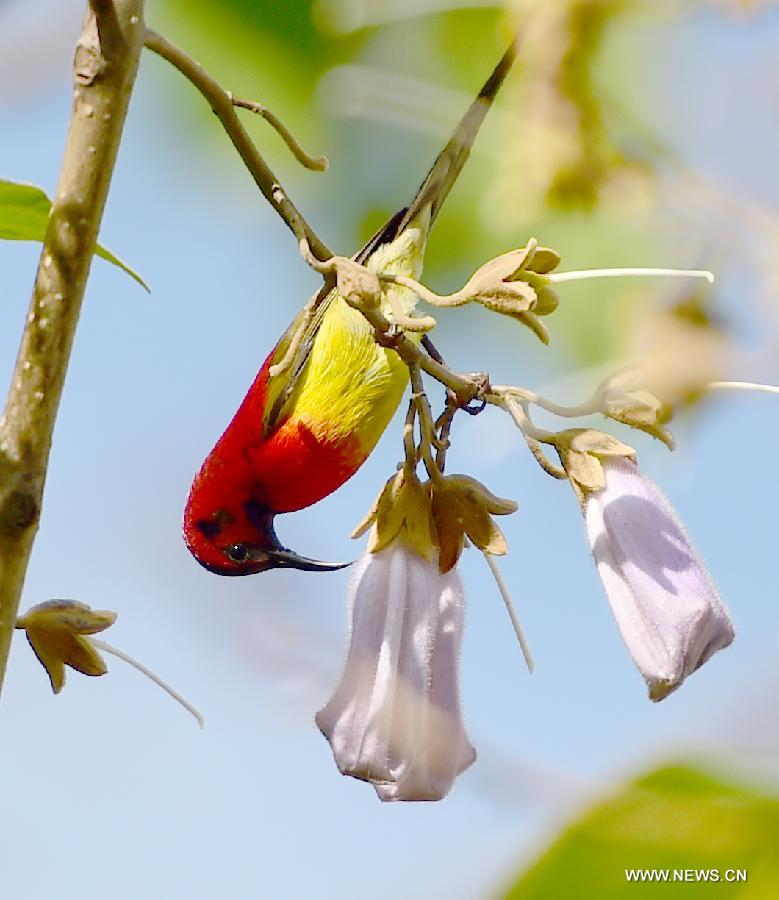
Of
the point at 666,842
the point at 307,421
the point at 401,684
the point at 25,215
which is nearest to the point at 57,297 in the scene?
the point at 25,215

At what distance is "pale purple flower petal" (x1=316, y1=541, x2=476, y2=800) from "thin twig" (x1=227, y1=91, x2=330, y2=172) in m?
0.52

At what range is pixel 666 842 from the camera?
718mm

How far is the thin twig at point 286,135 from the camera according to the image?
158 centimetres

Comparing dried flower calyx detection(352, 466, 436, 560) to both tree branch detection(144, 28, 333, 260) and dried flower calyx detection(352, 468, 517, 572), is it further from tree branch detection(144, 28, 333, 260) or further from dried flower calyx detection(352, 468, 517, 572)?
tree branch detection(144, 28, 333, 260)

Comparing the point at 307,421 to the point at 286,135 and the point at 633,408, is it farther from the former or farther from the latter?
the point at 633,408

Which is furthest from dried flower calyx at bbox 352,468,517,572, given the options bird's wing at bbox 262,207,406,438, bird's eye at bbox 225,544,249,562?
bird's eye at bbox 225,544,249,562

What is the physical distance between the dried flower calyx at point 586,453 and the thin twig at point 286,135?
491 millimetres

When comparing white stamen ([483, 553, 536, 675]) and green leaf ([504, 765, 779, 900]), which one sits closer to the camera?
green leaf ([504, 765, 779, 900])

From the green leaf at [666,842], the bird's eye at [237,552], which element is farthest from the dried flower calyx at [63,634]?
the bird's eye at [237,552]

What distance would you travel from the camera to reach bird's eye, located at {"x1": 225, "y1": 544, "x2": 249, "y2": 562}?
2.87 m

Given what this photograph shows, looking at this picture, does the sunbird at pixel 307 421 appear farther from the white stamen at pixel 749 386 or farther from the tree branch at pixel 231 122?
the white stamen at pixel 749 386

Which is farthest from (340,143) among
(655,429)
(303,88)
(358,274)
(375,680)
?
(375,680)

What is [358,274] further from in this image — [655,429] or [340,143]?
[340,143]

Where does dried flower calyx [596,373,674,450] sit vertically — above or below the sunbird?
below
